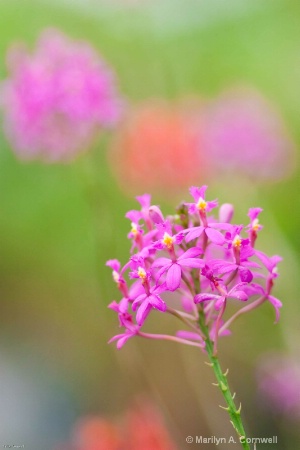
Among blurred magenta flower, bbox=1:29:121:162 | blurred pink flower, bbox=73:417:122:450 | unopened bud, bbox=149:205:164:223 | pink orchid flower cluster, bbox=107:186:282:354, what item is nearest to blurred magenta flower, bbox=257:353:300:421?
blurred pink flower, bbox=73:417:122:450

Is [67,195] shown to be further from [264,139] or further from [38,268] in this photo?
[264,139]

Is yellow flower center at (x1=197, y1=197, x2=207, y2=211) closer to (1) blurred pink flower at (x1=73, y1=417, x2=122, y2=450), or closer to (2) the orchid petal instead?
(2) the orchid petal

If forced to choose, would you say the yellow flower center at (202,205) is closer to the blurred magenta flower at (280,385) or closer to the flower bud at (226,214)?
the flower bud at (226,214)

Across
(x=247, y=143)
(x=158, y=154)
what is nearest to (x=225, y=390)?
(x=247, y=143)

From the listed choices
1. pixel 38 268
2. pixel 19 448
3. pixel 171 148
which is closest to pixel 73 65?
pixel 171 148

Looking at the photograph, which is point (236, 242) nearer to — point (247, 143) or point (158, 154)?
point (247, 143)
